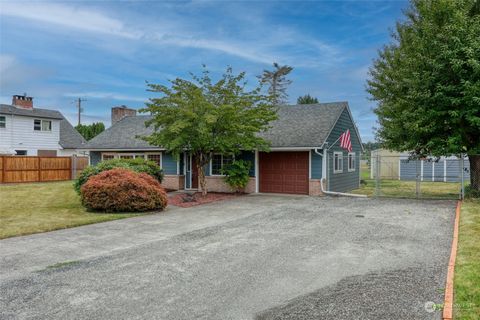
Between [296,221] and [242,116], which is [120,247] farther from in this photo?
[242,116]

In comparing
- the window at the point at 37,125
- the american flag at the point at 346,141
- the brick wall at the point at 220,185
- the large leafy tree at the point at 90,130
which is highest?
the large leafy tree at the point at 90,130

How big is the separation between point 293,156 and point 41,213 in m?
11.5

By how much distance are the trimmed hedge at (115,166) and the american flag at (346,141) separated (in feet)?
33.1

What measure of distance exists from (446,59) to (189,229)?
11566 millimetres

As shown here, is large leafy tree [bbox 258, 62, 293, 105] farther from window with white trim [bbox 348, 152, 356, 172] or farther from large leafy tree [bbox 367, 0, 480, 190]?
large leafy tree [bbox 367, 0, 480, 190]

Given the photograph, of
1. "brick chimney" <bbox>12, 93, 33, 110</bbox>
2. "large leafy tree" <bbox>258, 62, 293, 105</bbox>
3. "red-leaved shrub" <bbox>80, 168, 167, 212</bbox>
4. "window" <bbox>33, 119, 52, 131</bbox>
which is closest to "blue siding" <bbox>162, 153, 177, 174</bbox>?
"red-leaved shrub" <bbox>80, 168, 167, 212</bbox>

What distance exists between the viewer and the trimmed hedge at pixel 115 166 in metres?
14.8

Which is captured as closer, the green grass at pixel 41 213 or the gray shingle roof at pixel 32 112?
the green grass at pixel 41 213

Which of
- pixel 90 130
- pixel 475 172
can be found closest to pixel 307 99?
pixel 90 130

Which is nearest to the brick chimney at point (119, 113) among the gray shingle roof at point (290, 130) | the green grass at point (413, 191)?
the gray shingle roof at point (290, 130)

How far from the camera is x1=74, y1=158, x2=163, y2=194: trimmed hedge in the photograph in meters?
14.8

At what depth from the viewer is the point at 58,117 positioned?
30797 millimetres

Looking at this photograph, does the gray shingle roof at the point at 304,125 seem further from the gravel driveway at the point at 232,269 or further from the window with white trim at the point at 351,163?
the gravel driveway at the point at 232,269

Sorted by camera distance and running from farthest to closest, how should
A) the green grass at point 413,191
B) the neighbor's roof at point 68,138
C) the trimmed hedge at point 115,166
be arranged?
1. the neighbor's roof at point 68,138
2. the green grass at point 413,191
3. the trimmed hedge at point 115,166
